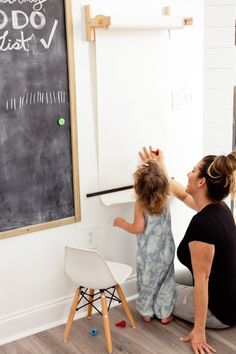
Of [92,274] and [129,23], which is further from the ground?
[129,23]

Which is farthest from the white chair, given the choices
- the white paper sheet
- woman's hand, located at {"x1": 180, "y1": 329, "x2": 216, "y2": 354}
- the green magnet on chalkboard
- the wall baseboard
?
the green magnet on chalkboard

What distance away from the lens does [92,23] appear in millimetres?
2648

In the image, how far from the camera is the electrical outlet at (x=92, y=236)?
292 cm

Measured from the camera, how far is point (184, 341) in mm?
2650

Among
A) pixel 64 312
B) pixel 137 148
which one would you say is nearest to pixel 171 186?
pixel 137 148

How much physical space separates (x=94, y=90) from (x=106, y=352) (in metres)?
1.33

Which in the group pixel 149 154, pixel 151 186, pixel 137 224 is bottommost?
pixel 137 224

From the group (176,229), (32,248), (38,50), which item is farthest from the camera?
(176,229)

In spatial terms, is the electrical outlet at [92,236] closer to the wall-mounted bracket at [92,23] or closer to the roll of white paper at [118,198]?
the roll of white paper at [118,198]

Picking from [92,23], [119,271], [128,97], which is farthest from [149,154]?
[92,23]

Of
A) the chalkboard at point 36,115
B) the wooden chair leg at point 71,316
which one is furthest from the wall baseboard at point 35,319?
the chalkboard at point 36,115

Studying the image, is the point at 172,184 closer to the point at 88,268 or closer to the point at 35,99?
the point at 88,268

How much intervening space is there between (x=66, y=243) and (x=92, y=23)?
1158 millimetres

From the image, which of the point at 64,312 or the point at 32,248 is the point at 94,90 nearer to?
the point at 32,248
